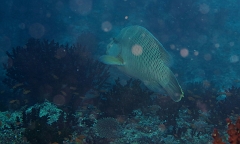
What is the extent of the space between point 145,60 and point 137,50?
0.96ft

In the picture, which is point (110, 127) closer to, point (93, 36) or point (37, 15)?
point (93, 36)

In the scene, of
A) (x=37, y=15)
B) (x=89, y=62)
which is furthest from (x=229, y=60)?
(x=37, y=15)

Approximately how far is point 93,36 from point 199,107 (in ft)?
25.8

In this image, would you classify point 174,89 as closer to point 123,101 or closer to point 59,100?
point 123,101

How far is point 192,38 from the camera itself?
1462cm

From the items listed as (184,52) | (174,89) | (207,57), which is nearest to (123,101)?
(174,89)

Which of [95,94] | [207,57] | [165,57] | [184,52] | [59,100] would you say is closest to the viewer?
[165,57]

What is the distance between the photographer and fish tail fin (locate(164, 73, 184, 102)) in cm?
312

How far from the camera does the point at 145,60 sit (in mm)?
3656

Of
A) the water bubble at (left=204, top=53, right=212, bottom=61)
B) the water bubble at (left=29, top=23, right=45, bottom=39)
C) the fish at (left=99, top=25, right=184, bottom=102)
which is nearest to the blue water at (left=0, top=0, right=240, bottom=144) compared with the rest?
the water bubble at (left=29, top=23, right=45, bottom=39)

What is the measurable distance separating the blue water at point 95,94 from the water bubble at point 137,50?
1.31 m

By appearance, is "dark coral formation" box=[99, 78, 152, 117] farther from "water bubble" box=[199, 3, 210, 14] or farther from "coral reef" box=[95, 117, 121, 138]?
"water bubble" box=[199, 3, 210, 14]

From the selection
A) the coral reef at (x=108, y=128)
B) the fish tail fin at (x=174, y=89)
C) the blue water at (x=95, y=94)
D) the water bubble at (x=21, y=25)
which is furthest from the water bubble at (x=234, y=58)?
the water bubble at (x=21, y=25)

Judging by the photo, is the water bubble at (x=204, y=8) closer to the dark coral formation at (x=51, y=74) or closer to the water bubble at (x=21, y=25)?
the dark coral formation at (x=51, y=74)
